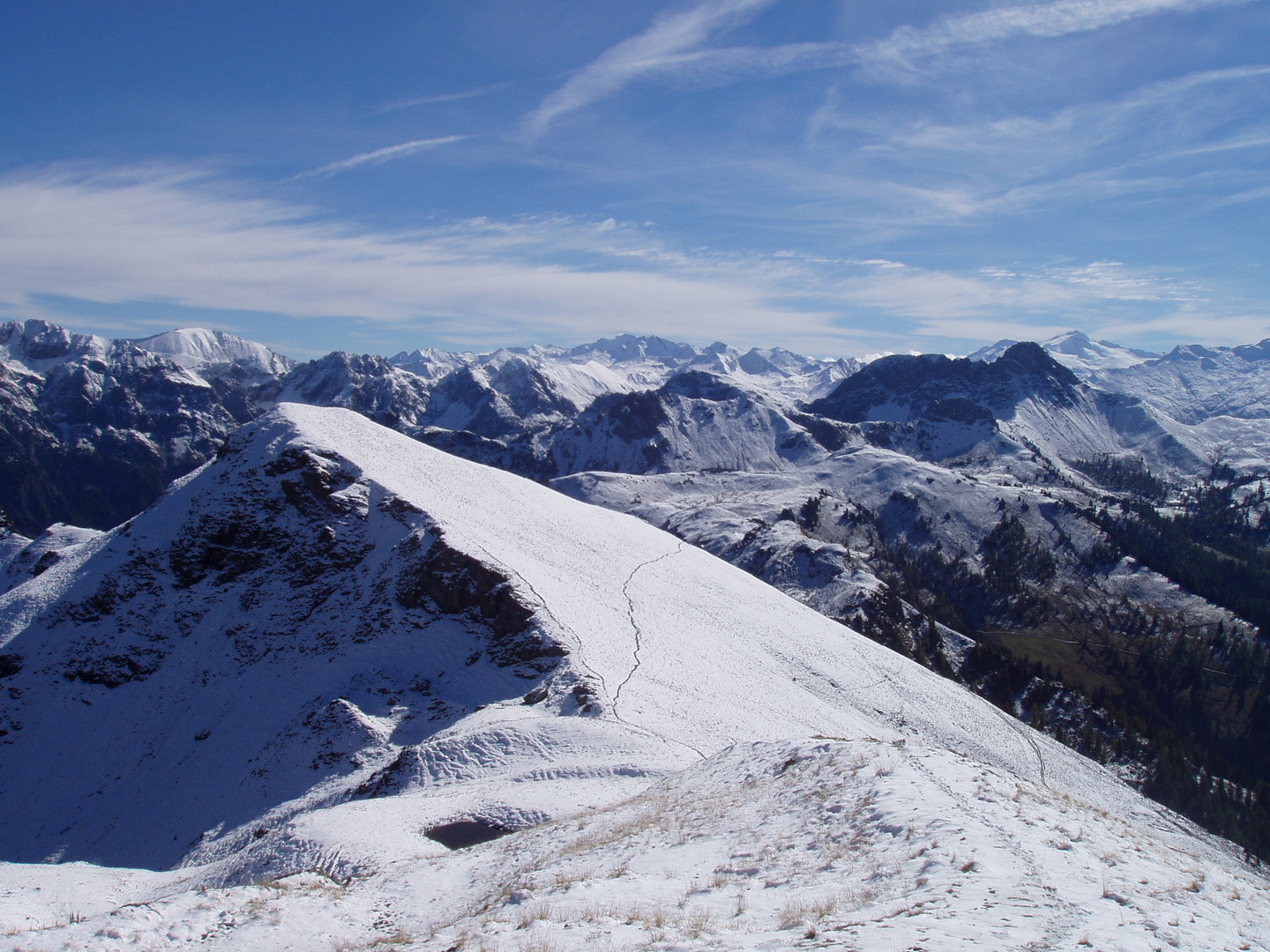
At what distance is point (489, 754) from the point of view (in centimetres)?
3134

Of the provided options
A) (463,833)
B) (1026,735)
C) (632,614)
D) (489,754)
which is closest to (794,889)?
(463,833)

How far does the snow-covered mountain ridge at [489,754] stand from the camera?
13031 millimetres

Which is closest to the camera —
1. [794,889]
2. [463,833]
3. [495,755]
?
[794,889]

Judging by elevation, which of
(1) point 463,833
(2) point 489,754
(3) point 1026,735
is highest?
(1) point 463,833

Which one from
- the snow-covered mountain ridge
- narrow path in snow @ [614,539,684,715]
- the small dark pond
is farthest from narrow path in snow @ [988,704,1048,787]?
the small dark pond

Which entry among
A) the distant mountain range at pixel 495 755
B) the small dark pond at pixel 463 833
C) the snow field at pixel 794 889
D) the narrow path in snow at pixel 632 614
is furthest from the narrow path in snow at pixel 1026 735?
the small dark pond at pixel 463 833

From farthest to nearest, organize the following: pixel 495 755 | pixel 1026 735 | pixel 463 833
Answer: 1. pixel 1026 735
2. pixel 495 755
3. pixel 463 833

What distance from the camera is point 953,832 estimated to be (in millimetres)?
14914

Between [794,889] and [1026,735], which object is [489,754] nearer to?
[794,889]

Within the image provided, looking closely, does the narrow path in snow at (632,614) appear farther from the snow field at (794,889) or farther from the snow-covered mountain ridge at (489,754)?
the snow field at (794,889)

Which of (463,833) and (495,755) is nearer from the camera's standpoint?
(463,833)

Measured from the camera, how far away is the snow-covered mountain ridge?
1303 cm

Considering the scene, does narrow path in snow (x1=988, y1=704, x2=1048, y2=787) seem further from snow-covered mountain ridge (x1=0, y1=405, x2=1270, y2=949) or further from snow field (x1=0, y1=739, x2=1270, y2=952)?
snow field (x1=0, y1=739, x2=1270, y2=952)

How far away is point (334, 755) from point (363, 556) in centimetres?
1839
